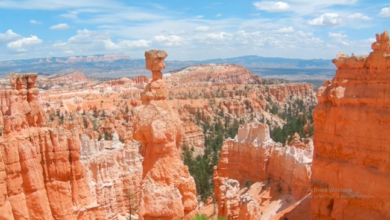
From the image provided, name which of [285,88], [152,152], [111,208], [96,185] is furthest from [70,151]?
[285,88]

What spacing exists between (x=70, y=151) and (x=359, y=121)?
9854 mm

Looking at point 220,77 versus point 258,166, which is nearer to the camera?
point 258,166

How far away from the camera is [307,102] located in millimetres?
93188

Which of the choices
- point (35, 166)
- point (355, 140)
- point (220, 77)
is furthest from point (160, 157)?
point (220, 77)

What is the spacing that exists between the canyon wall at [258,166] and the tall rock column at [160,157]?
7.99m

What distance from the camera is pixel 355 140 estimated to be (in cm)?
1288

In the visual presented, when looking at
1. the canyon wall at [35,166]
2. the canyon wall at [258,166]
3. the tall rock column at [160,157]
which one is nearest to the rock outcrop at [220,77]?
the canyon wall at [258,166]

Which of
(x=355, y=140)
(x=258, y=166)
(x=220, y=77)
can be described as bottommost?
(x=258, y=166)

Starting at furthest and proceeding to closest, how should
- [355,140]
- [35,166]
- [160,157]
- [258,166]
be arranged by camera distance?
1. [258,166]
2. [355,140]
3. [160,157]
4. [35,166]

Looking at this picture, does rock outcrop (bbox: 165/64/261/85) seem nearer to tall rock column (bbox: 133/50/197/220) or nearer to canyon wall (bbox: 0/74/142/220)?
canyon wall (bbox: 0/74/142/220)

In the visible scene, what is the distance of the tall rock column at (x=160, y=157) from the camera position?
11.2 metres

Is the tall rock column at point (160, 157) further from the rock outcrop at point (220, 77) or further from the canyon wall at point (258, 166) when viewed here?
the rock outcrop at point (220, 77)

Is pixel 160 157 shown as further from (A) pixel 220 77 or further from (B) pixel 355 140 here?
(A) pixel 220 77

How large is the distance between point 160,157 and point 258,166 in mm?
16072
